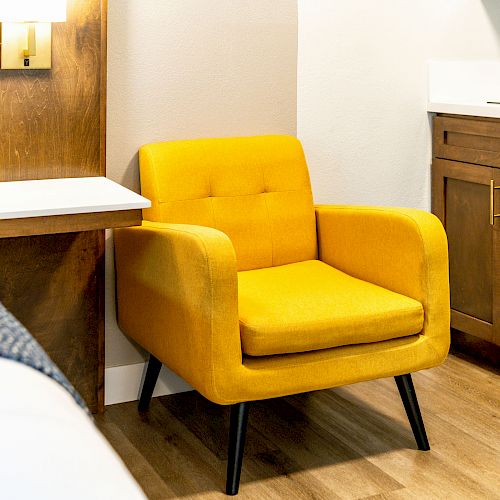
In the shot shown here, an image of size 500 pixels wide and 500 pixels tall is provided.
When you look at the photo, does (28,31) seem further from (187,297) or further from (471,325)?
(471,325)

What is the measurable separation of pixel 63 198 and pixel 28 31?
19.4 inches

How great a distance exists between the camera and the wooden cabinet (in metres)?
2.93

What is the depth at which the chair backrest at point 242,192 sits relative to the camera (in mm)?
2562

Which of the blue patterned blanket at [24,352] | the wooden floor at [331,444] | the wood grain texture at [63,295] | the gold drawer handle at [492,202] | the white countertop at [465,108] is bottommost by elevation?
the wooden floor at [331,444]

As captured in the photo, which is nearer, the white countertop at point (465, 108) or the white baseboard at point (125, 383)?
the white baseboard at point (125, 383)

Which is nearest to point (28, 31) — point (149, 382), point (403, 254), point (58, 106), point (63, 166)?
point (58, 106)

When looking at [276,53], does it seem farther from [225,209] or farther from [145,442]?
[145,442]

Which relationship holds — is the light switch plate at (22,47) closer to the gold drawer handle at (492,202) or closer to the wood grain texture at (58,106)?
the wood grain texture at (58,106)

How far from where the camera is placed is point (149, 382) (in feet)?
8.77

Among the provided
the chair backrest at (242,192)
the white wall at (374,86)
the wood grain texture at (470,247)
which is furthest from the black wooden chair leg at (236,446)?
the wood grain texture at (470,247)

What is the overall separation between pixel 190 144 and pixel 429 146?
3.18ft

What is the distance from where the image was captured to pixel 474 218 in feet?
9.91

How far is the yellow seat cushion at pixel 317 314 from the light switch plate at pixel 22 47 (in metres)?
0.81

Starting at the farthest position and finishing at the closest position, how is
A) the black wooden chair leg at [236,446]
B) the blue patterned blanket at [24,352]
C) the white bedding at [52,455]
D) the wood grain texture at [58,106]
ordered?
1. the wood grain texture at [58,106]
2. the black wooden chair leg at [236,446]
3. the blue patterned blanket at [24,352]
4. the white bedding at [52,455]
